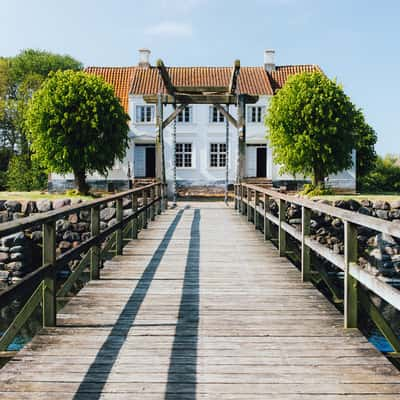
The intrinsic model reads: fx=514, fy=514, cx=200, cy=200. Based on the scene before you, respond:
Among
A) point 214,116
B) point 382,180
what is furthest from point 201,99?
point 382,180

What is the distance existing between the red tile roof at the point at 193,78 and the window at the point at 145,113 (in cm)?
89

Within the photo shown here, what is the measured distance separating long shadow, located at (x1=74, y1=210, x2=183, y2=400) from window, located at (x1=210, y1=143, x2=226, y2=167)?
75.7 feet

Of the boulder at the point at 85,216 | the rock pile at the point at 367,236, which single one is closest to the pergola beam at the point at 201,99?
the boulder at the point at 85,216

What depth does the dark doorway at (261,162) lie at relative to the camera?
99.7 feet

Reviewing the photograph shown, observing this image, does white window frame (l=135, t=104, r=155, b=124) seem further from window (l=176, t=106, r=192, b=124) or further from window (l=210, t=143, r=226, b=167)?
window (l=210, t=143, r=226, b=167)

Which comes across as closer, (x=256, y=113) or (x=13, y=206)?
(x=13, y=206)

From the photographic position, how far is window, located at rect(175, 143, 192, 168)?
29847mm

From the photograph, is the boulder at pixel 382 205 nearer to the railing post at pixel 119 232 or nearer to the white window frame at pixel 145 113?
the railing post at pixel 119 232

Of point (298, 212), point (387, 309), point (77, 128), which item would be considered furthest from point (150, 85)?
point (387, 309)

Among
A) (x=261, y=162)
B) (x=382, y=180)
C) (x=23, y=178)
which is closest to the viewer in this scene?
(x=261, y=162)

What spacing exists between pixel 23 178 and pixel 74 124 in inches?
→ 518

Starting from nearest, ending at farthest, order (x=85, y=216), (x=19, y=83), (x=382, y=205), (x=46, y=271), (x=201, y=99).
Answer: (x=46, y=271) < (x=201, y=99) < (x=85, y=216) < (x=382, y=205) < (x=19, y=83)

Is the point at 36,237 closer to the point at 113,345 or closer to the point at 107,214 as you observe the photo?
the point at 107,214

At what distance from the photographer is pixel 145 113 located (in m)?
29.7
